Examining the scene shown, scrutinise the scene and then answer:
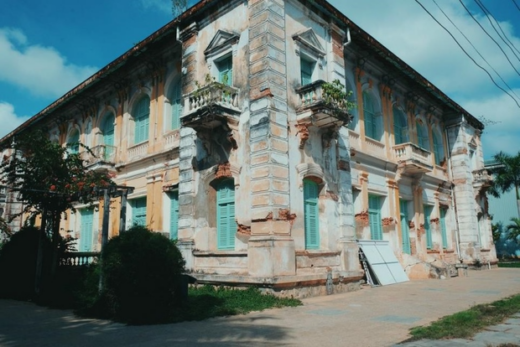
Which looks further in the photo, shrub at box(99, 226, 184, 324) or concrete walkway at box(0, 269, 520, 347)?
shrub at box(99, 226, 184, 324)

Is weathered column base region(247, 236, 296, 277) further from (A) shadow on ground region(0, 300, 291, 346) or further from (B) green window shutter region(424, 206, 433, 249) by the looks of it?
(B) green window shutter region(424, 206, 433, 249)

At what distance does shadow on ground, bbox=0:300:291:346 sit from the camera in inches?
250

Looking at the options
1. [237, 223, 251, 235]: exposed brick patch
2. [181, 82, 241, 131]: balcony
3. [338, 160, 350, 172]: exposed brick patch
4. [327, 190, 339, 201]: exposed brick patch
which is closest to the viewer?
[237, 223, 251, 235]: exposed brick patch

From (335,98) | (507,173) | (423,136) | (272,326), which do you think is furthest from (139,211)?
(507,173)

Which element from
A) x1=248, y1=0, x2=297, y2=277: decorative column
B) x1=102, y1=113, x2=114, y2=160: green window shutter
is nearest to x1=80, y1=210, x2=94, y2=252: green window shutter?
x1=102, y1=113, x2=114, y2=160: green window shutter

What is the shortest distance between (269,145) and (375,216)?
24.8ft

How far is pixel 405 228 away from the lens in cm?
1866

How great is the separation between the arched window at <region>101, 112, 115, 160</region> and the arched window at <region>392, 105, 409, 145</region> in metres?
12.6

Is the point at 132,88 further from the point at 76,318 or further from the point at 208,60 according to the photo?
the point at 76,318

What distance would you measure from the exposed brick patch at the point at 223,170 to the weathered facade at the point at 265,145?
0.04 meters

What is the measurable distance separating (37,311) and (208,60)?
860cm

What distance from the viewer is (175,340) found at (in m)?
6.43

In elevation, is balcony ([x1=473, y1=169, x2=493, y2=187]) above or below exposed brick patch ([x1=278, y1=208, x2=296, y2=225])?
above

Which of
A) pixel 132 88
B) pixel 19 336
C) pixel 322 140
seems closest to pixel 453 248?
pixel 322 140
